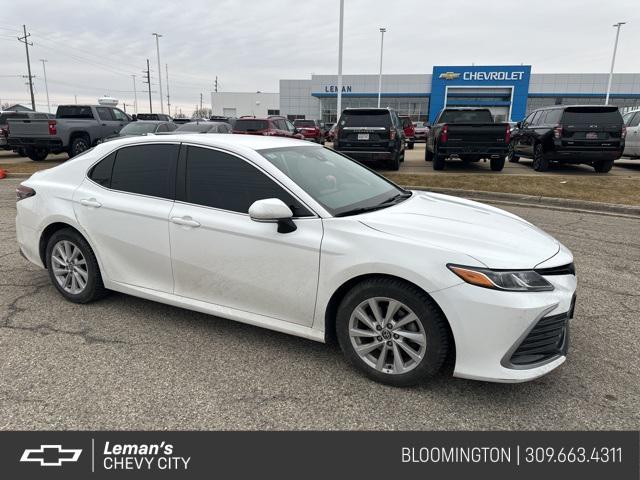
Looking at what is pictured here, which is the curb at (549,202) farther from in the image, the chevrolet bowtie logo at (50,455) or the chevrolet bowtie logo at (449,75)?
the chevrolet bowtie logo at (449,75)

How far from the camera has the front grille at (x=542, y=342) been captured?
266 cm

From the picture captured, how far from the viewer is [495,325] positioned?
260 cm

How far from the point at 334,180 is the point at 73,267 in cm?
248

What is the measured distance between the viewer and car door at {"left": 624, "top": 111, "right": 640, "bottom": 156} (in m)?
14.3

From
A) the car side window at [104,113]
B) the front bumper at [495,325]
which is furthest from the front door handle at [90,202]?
the car side window at [104,113]

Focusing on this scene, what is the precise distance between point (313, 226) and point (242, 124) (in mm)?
15789

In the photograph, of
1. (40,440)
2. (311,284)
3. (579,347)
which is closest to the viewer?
(40,440)

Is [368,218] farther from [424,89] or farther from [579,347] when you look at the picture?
[424,89]

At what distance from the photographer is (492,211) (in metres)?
3.71

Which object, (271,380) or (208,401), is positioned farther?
(271,380)

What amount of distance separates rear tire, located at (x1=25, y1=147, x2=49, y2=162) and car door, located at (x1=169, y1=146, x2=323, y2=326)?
1614 centimetres

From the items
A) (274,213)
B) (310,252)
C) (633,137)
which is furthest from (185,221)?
(633,137)

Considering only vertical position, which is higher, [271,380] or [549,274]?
[549,274]

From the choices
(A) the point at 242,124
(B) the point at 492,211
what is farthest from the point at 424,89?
(B) the point at 492,211
